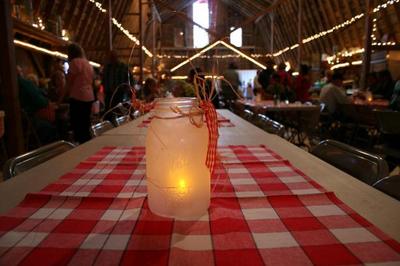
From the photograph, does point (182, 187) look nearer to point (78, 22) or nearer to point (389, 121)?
point (389, 121)

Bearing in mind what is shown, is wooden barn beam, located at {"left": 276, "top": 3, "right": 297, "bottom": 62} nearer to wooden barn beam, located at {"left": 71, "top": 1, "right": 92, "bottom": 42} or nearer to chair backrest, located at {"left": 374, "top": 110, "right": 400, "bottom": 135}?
wooden barn beam, located at {"left": 71, "top": 1, "right": 92, "bottom": 42}

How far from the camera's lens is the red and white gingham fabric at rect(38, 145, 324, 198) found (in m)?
0.86

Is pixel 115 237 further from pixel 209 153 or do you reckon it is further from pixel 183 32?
pixel 183 32

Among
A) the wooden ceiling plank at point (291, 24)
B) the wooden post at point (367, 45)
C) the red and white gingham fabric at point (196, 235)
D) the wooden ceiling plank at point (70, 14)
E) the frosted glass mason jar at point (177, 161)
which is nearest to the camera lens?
the red and white gingham fabric at point (196, 235)

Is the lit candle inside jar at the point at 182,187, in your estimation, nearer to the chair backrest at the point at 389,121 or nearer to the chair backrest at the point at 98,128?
the chair backrest at the point at 98,128

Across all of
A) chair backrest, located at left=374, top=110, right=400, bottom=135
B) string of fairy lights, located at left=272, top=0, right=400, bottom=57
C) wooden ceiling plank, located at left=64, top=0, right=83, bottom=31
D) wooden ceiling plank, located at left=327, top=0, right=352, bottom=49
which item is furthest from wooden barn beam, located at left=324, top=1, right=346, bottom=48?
chair backrest, located at left=374, top=110, right=400, bottom=135

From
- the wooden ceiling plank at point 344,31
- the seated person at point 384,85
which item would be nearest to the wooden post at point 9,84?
the seated person at point 384,85

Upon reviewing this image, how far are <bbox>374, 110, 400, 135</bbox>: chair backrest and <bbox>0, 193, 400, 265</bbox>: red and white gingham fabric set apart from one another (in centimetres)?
241

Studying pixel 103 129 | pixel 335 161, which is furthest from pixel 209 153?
pixel 103 129

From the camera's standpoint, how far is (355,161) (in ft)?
4.02

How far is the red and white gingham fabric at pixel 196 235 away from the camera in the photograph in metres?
0.53

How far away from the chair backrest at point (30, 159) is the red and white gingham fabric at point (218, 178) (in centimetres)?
22

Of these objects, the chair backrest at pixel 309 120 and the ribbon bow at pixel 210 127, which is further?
the chair backrest at pixel 309 120

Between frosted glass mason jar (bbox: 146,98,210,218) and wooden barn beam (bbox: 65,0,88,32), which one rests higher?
wooden barn beam (bbox: 65,0,88,32)
